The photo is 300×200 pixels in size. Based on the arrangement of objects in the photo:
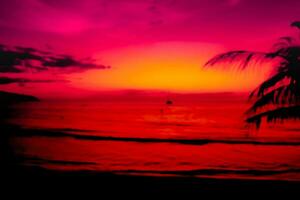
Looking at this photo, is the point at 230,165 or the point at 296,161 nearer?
the point at 230,165

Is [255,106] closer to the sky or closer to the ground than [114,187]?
closer to the sky

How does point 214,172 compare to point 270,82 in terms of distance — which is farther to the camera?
point 214,172

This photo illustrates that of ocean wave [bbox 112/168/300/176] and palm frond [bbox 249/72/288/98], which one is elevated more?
palm frond [bbox 249/72/288/98]

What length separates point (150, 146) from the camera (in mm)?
17172

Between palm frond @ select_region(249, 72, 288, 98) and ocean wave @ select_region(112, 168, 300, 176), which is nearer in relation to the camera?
palm frond @ select_region(249, 72, 288, 98)

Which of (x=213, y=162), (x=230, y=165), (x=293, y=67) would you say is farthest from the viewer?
(x=213, y=162)

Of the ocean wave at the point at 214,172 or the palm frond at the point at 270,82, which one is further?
the ocean wave at the point at 214,172

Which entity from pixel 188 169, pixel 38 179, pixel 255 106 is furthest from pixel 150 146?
pixel 255 106

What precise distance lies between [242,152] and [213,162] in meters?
3.32

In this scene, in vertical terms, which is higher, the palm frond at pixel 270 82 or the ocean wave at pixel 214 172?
the palm frond at pixel 270 82

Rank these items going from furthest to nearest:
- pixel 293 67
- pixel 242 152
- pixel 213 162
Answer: pixel 242 152, pixel 213 162, pixel 293 67

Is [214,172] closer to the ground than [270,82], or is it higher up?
closer to the ground

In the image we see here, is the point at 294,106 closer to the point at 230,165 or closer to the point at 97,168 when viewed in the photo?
the point at 97,168

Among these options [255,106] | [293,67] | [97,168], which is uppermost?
[293,67]
